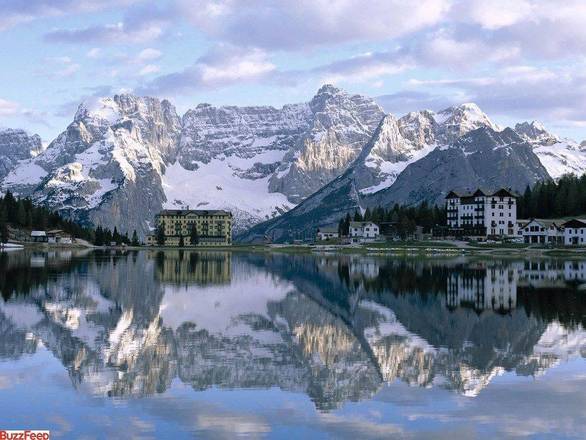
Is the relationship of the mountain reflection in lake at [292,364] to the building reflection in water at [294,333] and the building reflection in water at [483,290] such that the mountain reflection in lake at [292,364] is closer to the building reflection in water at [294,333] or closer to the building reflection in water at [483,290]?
the building reflection in water at [294,333]

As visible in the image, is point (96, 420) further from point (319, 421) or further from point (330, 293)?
point (330, 293)

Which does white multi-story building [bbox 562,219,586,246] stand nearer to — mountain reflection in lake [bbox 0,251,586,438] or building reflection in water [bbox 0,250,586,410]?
building reflection in water [bbox 0,250,586,410]

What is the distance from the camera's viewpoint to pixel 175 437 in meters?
24.8

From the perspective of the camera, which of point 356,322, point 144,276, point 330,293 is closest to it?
point 356,322

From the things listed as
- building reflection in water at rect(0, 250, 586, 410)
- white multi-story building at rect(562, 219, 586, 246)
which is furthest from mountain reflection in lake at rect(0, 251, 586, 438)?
A: white multi-story building at rect(562, 219, 586, 246)

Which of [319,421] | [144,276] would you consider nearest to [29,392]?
[319,421]

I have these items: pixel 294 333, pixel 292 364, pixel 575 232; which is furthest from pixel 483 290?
pixel 575 232

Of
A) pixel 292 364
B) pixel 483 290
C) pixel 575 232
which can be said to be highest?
pixel 575 232

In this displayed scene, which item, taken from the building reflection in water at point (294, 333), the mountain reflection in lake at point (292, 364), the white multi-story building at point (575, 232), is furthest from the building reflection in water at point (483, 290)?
the white multi-story building at point (575, 232)

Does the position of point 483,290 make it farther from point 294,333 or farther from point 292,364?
point 292,364

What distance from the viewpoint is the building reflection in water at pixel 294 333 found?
34.1 metres

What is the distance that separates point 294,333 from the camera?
47688 millimetres

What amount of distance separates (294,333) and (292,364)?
10.3m

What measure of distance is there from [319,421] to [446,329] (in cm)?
2360
